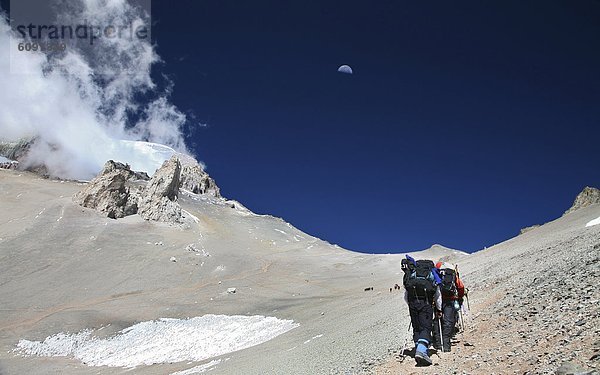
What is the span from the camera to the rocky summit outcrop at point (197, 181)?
18225 cm

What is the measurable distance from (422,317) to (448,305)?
52.5 inches

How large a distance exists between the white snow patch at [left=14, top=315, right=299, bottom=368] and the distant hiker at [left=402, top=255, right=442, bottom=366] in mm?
22728

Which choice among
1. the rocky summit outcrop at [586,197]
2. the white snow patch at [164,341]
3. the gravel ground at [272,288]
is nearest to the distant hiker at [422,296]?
the gravel ground at [272,288]

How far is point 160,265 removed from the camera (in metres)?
82.4

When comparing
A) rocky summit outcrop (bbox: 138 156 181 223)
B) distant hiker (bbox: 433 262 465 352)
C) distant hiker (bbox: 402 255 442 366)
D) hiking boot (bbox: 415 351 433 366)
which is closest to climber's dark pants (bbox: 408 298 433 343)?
Answer: distant hiker (bbox: 402 255 442 366)

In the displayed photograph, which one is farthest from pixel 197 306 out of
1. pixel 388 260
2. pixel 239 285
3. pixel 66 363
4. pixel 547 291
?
pixel 547 291

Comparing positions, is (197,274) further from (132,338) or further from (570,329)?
(570,329)

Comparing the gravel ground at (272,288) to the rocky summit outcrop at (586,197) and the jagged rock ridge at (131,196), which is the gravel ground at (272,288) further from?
the rocky summit outcrop at (586,197)

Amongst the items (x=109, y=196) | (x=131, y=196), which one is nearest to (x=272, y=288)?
(x=109, y=196)

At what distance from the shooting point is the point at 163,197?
119062 mm

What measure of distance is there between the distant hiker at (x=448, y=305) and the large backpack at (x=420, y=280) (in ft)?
2.83

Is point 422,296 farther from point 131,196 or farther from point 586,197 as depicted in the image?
point 131,196

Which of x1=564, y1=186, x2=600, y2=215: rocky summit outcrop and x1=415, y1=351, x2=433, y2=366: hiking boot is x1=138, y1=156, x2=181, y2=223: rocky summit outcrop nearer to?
x1=564, y1=186, x2=600, y2=215: rocky summit outcrop

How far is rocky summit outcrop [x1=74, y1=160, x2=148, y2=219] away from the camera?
10469 cm
